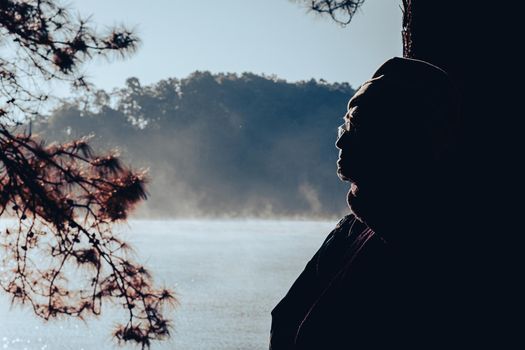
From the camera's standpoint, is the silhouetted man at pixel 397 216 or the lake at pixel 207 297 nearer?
the silhouetted man at pixel 397 216

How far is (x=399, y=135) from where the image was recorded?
2.89 ft

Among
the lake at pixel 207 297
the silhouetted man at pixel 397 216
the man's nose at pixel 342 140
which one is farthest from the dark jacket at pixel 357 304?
the lake at pixel 207 297

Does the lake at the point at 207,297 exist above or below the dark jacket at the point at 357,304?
above

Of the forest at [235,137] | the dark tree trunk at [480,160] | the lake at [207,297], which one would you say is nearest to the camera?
the dark tree trunk at [480,160]

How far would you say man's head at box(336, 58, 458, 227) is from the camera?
88 centimetres

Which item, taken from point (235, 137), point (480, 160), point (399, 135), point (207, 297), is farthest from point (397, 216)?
point (235, 137)

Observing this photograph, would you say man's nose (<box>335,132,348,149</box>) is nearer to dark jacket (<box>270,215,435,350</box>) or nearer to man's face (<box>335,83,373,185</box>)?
man's face (<box>335,83,373,185</box>)

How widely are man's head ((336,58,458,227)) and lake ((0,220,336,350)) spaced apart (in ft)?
14.1

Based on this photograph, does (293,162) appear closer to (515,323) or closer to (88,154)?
(88,154)

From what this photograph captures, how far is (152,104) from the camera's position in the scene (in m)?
61.7

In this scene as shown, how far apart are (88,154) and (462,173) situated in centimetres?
441

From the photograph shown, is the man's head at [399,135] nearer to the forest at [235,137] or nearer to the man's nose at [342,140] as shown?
the man's nose at [342,140]

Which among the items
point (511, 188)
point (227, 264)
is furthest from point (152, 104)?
→ point (511, 188)

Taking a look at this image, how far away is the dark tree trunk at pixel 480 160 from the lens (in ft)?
2.79
